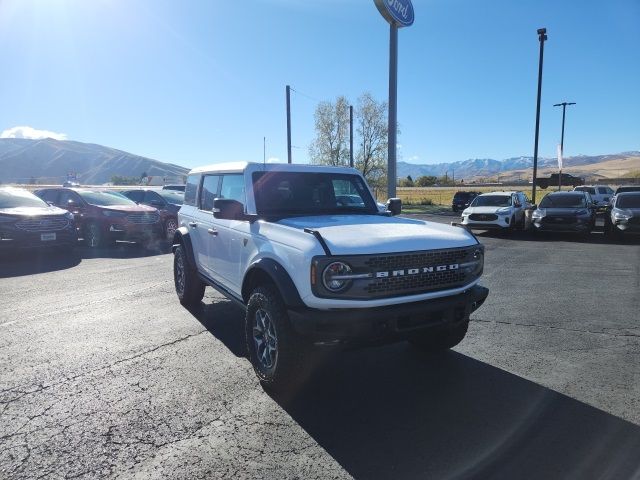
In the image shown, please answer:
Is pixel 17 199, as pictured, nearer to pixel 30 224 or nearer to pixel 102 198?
pixel 30 224

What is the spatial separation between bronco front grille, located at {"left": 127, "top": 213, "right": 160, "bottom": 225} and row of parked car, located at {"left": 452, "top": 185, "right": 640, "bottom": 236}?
10.5 metres

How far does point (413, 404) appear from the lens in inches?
137

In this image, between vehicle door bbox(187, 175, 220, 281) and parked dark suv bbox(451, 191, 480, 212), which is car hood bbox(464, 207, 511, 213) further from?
parked dark suv bbox(451, 191, 480, 212)

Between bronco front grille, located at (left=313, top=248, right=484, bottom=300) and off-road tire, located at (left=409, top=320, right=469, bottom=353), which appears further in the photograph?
off-road tire, located at (left=409, top=320, right=469, bottom=353)

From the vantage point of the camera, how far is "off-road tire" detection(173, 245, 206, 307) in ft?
20.0

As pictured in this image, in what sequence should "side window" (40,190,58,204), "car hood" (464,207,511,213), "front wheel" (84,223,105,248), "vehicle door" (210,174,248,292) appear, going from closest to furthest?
1. "vehicle door" (210,174,248,292)
2. "front wheel" (84,223,105,248)
3. "side window" (40,190,58,204)
4. "car hood" (464,207,511,213)

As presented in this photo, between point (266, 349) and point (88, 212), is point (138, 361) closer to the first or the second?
point (266, 349)

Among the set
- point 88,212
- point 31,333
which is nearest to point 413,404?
point 31,333

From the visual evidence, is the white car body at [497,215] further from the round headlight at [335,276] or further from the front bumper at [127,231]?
the round headlight at [335,276]

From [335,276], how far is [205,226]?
272 cm

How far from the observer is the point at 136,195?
602 inches

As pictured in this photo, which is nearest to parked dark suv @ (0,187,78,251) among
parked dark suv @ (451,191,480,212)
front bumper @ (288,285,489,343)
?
front bumper @ (288,285,489,343)

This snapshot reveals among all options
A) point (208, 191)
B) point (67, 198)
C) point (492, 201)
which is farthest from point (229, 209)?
point (492, 201)

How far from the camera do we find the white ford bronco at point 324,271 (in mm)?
3189
